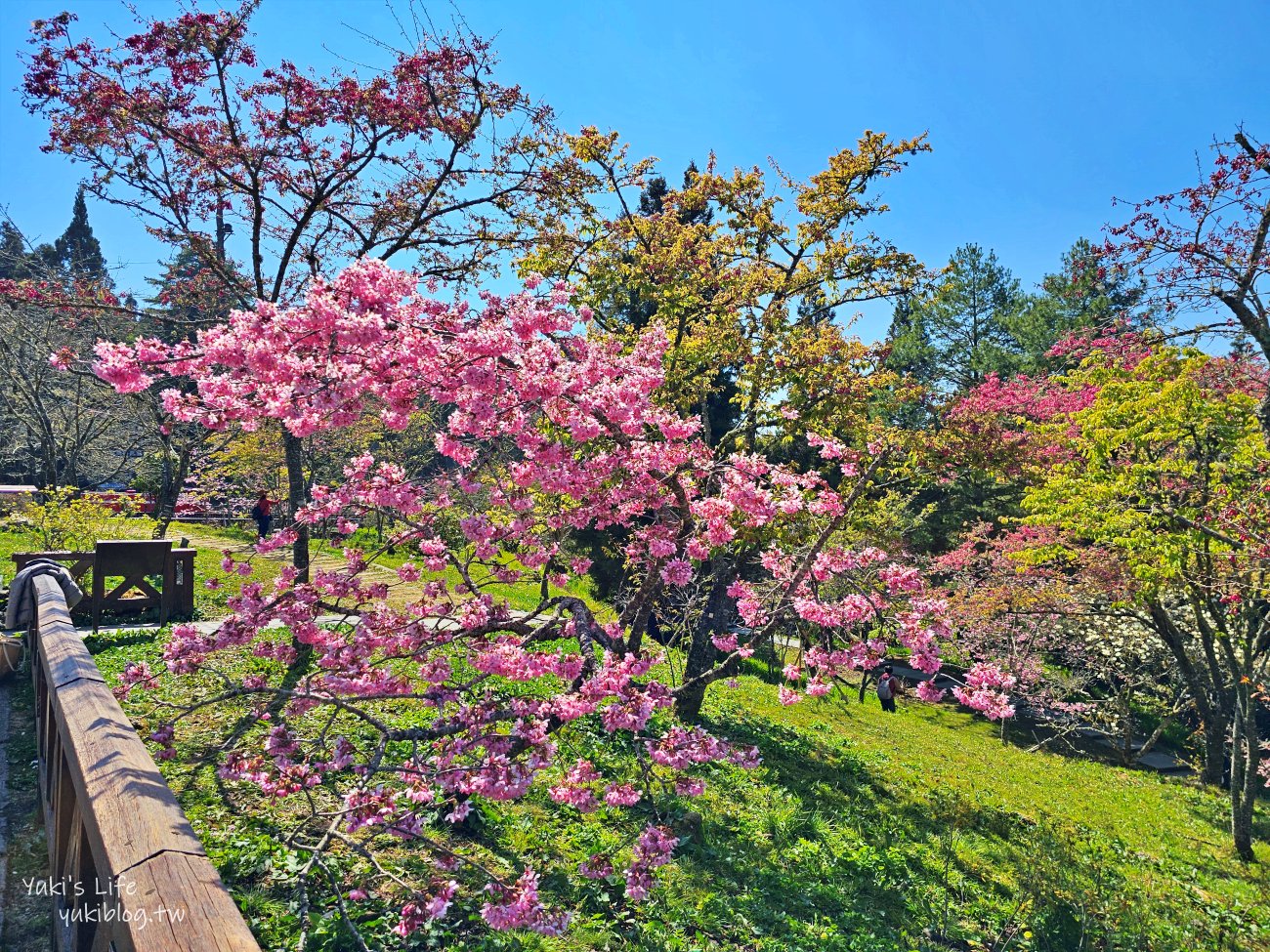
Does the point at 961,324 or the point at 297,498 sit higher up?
the point at 961,324

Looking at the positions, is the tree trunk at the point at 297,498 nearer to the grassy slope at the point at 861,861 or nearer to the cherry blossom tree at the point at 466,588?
the cherry blossom tree at the point at 466,588

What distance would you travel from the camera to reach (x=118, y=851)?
171cm

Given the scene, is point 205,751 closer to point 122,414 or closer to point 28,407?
point 122,414

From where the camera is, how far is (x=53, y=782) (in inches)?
128

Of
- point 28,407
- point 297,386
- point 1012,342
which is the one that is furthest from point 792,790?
point 1012,342

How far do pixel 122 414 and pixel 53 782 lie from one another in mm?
17896

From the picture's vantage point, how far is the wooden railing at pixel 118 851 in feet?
4.78

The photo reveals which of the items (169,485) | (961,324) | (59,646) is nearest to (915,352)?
(961,324)

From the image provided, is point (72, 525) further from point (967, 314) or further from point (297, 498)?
point (967, 314)

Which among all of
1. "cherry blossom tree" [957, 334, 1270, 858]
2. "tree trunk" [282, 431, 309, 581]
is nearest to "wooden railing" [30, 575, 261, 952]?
"tree trunk" [282, 431, 309, 581]

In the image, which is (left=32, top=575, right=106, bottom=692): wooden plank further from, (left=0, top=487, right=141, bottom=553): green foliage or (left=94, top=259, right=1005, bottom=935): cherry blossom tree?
(left=0, top=487, right=141, bottom=553): green foliage

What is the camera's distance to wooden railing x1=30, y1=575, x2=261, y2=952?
1.46 metres

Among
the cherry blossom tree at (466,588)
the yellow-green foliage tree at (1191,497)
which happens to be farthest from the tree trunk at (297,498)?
the yellow-green foliage tree at (1191,497)

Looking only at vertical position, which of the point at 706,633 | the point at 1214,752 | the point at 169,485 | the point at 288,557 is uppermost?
the point at 169,485
